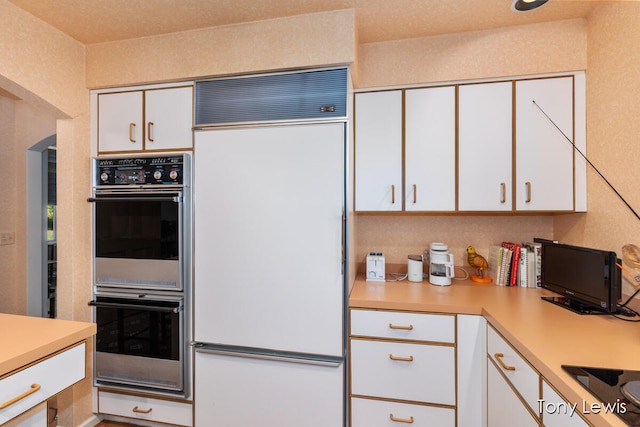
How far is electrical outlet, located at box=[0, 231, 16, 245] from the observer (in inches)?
106

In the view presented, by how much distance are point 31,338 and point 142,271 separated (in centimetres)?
79

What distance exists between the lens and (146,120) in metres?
1.96

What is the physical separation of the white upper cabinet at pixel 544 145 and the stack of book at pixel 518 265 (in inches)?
11.5

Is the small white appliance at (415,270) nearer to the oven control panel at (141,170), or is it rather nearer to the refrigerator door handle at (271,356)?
the refrigerator door handle at (271,356)

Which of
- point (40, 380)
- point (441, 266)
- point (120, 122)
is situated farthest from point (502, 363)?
point (120, 122)

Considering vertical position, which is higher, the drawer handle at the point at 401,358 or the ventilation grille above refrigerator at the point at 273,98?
the ventilation grille above refrigerator at the point at 273,98

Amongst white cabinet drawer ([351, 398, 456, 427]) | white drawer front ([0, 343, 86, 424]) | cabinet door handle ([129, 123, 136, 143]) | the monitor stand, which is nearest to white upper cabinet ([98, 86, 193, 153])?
cabinet door handle ([129, 123, 136, 143])

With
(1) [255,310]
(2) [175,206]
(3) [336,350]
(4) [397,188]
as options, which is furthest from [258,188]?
(3) [336,350]

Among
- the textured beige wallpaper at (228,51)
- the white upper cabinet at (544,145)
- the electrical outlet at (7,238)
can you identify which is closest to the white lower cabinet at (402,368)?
the white upper cabinet at (544,145)

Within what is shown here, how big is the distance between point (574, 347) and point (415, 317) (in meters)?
0.66

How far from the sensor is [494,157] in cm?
186

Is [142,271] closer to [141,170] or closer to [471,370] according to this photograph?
[141,170]

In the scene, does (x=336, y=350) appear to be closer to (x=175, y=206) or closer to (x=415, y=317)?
(x=415, y=317)

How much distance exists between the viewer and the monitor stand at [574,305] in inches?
57.8
